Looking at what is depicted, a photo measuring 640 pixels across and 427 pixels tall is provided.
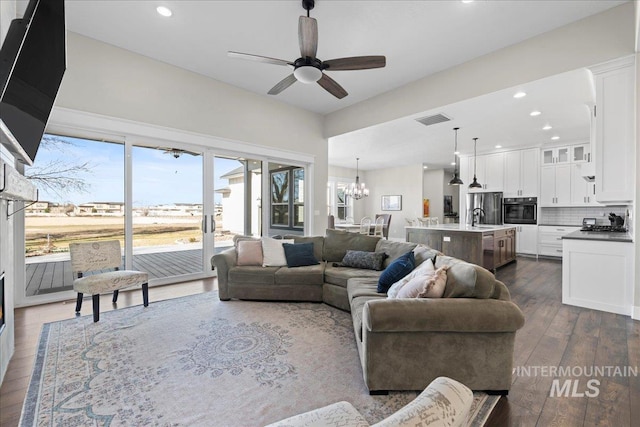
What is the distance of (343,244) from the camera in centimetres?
409

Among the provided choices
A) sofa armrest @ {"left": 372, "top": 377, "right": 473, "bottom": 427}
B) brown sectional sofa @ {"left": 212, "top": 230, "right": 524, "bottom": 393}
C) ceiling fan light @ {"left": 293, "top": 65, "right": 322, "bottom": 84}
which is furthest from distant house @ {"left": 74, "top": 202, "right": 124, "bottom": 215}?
sofa armrest @ {"left": 372, "top": 377, "right": 473, "bottom": 427}

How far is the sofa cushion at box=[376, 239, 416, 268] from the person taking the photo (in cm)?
342

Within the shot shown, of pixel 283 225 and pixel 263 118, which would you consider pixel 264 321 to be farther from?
pixel 263 118

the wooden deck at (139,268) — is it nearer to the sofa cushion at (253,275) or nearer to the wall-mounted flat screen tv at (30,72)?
the sofa cushion at (253,275)

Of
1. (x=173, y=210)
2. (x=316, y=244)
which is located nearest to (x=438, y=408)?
(x=316, y=244)

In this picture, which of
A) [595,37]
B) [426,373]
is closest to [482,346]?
[426,373]

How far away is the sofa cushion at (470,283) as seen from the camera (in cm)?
184

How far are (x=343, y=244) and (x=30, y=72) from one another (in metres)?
3.41

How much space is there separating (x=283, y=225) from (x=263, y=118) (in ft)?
7.35

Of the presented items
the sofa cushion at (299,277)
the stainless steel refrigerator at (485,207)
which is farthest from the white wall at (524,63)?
the stainless steel refrigerator at (485,207)

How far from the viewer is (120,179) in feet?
13.4

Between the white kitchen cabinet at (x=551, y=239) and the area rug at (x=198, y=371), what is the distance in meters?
6.51

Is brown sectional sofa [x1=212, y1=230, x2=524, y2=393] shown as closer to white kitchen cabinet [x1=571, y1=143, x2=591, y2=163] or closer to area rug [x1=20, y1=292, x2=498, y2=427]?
area rug [x1=20, y1=292, x2=498, y2=427]

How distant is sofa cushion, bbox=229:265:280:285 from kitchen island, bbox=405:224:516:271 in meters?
3.57
